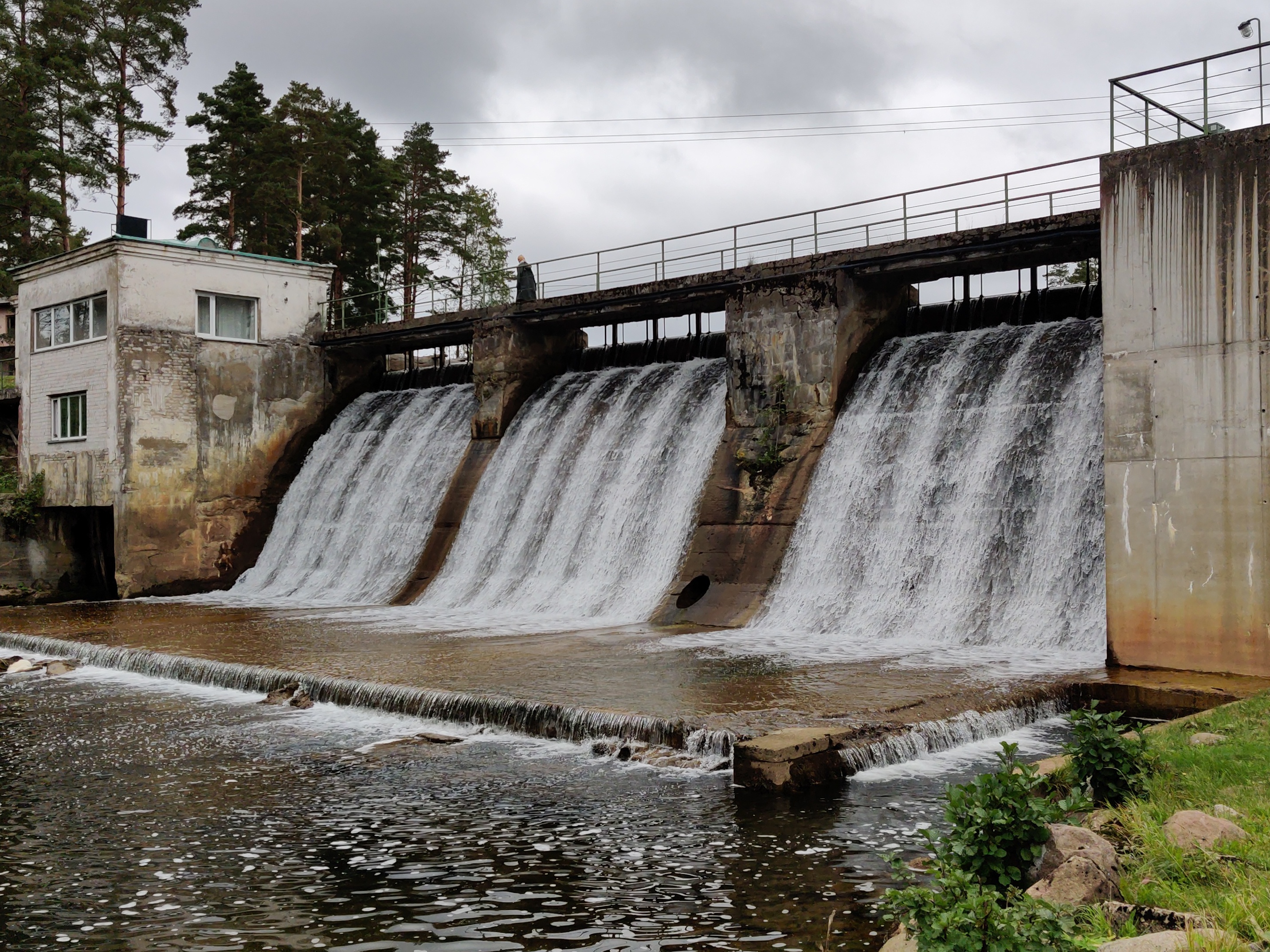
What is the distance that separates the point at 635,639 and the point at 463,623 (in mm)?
3971

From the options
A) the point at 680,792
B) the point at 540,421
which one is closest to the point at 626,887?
the point at 680,792

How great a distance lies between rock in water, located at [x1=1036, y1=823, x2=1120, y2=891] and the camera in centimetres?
573

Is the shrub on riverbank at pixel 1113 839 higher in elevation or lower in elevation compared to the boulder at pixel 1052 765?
higher

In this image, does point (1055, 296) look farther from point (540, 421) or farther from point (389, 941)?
point (389, 941)

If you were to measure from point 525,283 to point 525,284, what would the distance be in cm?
1

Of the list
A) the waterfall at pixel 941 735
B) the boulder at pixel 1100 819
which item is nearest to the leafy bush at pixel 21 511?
the waterfall at pixel 941 735

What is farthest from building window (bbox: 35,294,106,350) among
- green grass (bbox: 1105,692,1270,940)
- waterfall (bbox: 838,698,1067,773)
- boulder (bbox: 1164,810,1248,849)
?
boulder (bbox: 1164,810,1248,849)

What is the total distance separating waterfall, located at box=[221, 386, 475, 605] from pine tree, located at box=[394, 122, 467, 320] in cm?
1808

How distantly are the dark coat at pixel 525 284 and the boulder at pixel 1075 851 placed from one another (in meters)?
23.3

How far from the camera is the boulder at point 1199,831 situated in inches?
234

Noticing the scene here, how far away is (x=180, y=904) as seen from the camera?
6.68 metres

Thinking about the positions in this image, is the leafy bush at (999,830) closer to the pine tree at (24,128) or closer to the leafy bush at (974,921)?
the leafy bush at (974,921)

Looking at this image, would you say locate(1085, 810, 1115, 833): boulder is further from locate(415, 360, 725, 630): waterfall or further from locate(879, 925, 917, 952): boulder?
locate(415, 360, 725, 630): waterfall

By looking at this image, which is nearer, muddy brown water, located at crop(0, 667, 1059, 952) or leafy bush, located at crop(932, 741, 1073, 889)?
leafy bush, located at crop(932, 741, 1073, 889)
